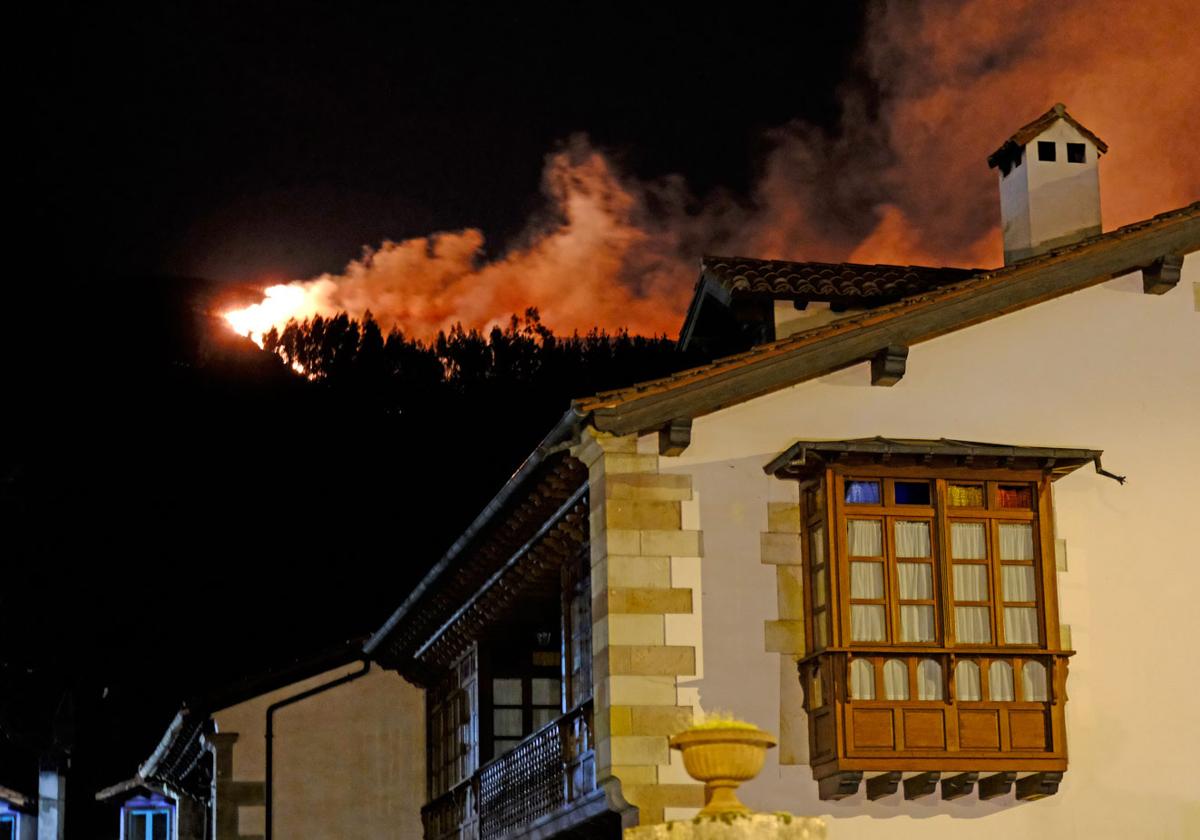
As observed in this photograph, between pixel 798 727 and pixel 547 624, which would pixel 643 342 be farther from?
pixel 798 727

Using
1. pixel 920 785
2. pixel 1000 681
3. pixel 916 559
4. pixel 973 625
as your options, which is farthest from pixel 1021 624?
pixel 920 785

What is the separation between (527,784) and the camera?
2011 cm

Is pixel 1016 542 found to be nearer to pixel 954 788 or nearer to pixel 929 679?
pixel 929 679

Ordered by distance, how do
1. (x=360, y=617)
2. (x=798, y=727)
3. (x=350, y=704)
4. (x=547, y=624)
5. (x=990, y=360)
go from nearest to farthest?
(x=798, y=727), (x=990, y=360), (x=547, y=624), (x=350, y=704), (x=360, y=617)

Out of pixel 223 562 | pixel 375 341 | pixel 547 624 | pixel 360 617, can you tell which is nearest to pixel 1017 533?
pixel 547 624

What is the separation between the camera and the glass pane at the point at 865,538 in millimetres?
17234

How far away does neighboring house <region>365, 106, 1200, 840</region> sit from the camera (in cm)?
1692

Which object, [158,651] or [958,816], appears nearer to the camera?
[958,816]

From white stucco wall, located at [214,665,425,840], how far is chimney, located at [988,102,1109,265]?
10.2 m

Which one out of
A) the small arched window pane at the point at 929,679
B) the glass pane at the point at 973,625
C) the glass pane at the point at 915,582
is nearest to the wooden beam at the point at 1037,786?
the small arched window pane at the point at 929,679

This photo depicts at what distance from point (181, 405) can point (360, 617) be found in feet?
42.3

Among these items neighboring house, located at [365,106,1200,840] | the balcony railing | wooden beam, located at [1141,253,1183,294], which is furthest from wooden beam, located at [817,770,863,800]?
wooden beam, located at [1141,253,1183,294]

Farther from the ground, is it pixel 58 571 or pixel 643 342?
pixel 643 342

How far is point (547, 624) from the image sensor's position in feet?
74.6
